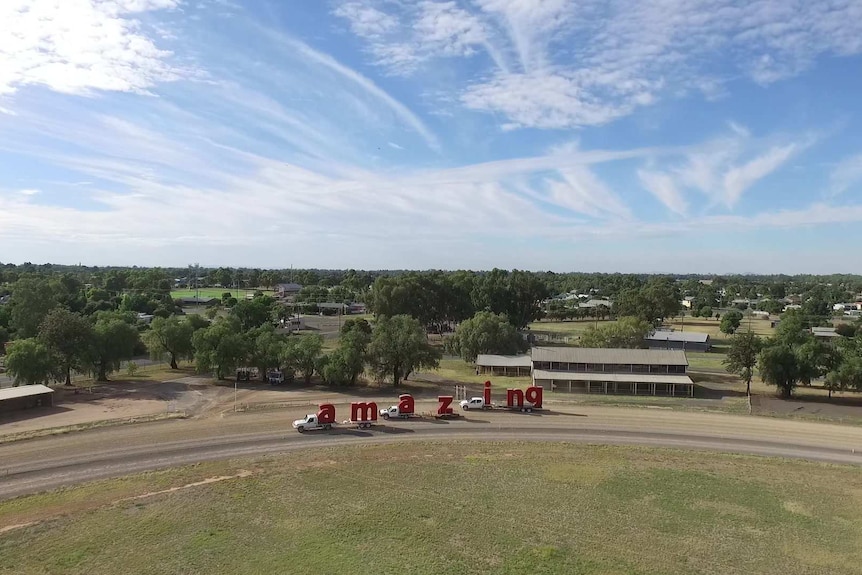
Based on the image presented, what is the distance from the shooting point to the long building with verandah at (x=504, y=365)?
239 feet

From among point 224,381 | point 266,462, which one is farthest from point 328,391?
point 266,462

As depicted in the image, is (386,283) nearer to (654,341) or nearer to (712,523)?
(654,341)

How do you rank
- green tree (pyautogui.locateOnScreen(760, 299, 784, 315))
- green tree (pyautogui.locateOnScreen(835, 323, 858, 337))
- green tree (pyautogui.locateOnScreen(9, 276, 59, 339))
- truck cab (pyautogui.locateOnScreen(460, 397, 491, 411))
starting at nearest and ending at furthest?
truck cab (pyautogui.locateOnScreen(460, 397, 491, 411))
green tree (pyautogui.locateOnScreen(9, 276, 59, 339))
green tree (pyautogui.locateOnScreen(835, 323, 858, 337))
green tree (pyautogui.locateOnScreen(760, 299, 784, 315))

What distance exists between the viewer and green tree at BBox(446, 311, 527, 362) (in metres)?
78.5

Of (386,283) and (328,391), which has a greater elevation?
(386,283)

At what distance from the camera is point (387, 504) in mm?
29641

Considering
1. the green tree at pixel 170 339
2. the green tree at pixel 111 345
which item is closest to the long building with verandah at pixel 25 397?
the green tree at pixel 111 345

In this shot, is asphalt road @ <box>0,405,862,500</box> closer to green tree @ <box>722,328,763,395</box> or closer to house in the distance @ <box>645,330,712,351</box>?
green tree @ <box>722,328,763,395</box>

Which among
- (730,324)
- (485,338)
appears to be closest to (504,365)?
(485,338)

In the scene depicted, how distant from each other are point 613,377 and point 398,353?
25213mm

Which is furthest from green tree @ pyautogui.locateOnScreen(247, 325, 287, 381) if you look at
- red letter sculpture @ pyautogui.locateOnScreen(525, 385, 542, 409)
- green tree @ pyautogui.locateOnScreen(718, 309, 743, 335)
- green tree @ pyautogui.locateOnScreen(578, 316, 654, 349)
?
green tree @ pyautogui.locateOnScreen(718, 309, 743, 335)

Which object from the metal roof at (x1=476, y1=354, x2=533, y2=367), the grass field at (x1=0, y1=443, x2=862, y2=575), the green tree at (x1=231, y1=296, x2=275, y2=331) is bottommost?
the grass field at (x1=0, y1=443, x2=862, y2=575)

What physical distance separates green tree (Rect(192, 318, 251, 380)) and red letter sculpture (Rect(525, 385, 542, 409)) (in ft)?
108

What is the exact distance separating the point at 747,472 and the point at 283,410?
3775 cm
